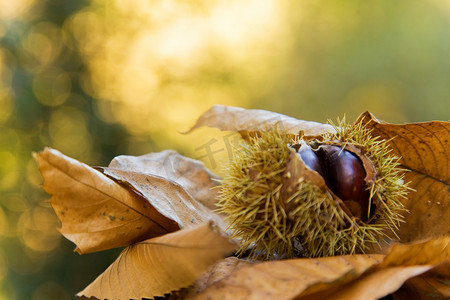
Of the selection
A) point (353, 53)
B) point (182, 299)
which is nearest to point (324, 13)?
point (353, 53)

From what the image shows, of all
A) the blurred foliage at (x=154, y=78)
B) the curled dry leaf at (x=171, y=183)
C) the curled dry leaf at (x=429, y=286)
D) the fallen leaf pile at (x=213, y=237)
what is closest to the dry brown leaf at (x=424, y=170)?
the fallen leaf pile at (x=213, y=237)

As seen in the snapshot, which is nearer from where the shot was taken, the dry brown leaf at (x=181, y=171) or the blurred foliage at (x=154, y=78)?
the dry brown leaf at (x=181, y=171)

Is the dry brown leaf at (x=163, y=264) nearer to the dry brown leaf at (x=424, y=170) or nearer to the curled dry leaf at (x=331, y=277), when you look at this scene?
the curled dry leaf at (x=331, y=277)

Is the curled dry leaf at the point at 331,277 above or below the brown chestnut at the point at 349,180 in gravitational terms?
below

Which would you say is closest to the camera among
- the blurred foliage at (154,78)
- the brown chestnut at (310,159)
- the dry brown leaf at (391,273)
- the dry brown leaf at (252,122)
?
the dry brown leaf at (391,273)

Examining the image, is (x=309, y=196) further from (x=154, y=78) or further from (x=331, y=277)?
(x=154, y=78)

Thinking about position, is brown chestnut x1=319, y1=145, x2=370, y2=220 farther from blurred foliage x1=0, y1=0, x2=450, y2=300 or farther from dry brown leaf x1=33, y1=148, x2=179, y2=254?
blurred foliage x1=0, y1=0, x2=450, y2=300

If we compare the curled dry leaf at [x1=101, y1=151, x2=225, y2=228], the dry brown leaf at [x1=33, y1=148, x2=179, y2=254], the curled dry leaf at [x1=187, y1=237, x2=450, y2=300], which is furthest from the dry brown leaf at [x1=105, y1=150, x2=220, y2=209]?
the curled dry leaf at [x1=187, y1=237, x2=450, y2=300]

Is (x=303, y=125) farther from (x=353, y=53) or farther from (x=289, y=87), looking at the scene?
(x=353, y=53)

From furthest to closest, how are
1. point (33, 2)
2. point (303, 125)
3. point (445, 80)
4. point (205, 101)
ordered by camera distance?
point (445, 80) → point (205, 101) → point (33, 2) → point (303, 125)
